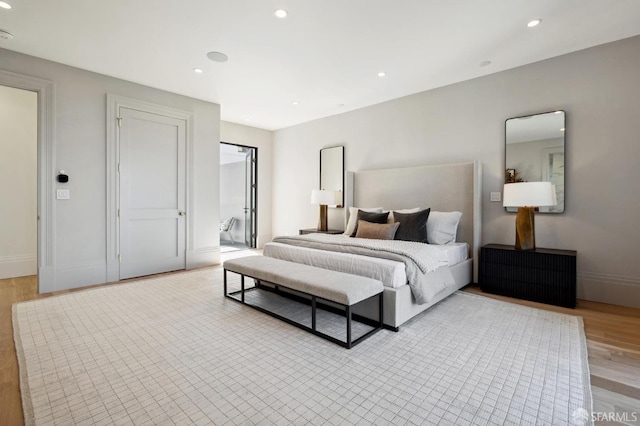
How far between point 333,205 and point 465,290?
2671mm

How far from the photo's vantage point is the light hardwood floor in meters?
1.60

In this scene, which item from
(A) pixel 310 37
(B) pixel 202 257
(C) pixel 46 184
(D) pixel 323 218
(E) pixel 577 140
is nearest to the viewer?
(A) pixel 310 37

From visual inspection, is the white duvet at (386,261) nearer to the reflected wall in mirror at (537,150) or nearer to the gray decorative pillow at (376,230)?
the gray decorative pillow at (376,230)

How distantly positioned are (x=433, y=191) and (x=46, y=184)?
497 centimetres

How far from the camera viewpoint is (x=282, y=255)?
3.46 meters

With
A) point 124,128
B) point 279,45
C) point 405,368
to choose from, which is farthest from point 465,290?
point 124,128

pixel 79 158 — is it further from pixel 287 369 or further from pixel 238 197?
pixel 238 197

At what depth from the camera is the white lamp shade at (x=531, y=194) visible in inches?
123

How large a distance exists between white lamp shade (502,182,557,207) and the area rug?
3.65ft

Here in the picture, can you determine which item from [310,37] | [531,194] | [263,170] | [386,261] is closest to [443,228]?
[531,194]

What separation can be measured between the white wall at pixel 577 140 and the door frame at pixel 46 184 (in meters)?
4.69

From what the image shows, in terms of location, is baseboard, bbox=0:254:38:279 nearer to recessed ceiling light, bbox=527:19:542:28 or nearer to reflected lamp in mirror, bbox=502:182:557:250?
reflected lamp in mirror, bbox=502:182:557:250

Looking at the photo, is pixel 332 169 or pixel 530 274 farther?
pixel 332 169

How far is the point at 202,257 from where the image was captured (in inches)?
199
